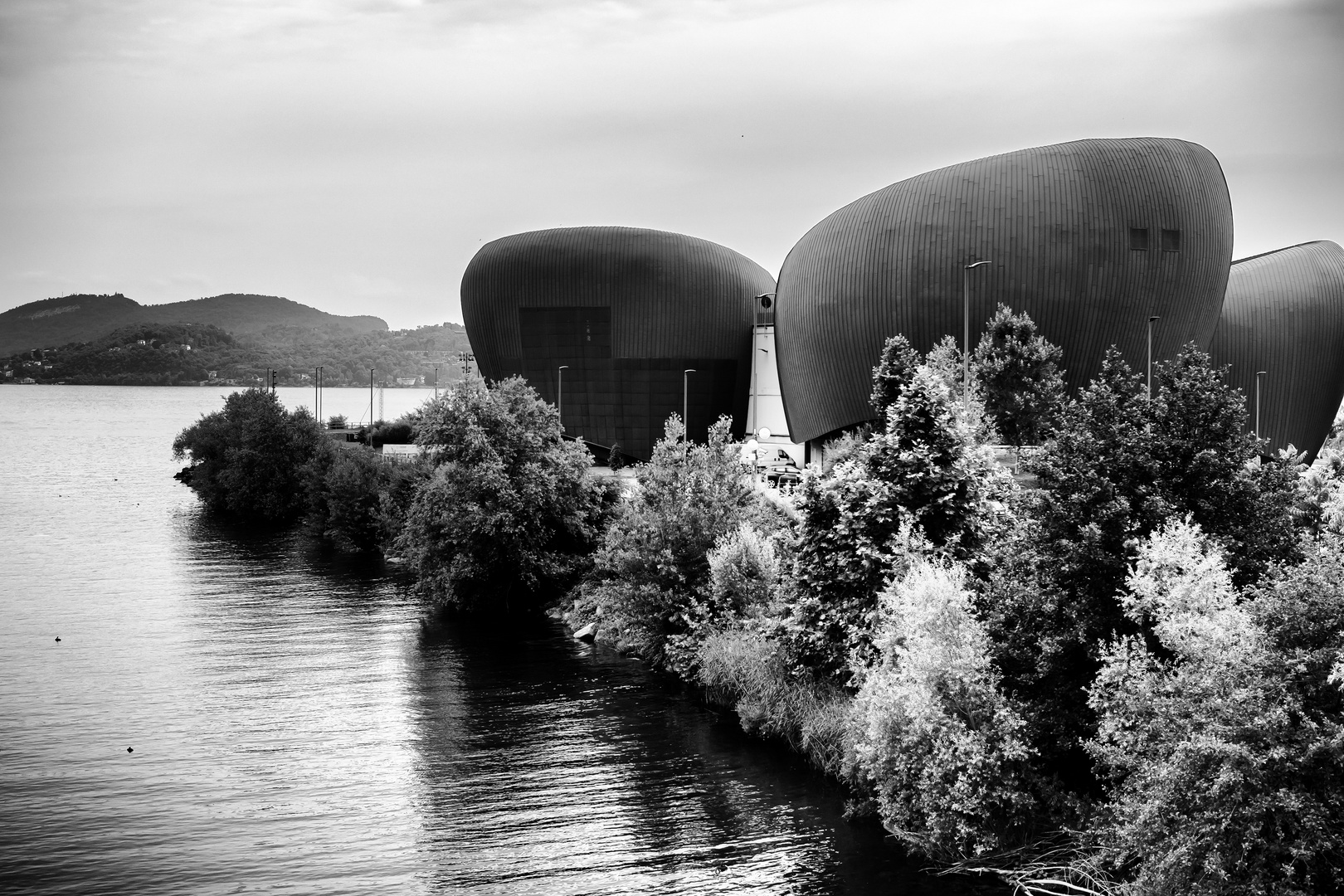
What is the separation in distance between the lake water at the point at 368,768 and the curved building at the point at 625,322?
35731 millimetres

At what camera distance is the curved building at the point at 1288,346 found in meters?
71.0

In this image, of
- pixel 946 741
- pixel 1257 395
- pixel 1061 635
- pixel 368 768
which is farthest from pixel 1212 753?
pixel 1257 395

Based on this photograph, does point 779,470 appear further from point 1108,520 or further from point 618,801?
point 1108,520

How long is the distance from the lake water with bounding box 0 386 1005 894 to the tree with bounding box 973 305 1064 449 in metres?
21.5

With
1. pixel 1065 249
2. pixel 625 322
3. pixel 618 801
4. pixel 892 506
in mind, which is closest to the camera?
pixel 618 801

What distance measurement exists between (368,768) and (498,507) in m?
20.1

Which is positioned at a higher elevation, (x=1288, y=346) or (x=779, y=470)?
(x=1288, y=346)

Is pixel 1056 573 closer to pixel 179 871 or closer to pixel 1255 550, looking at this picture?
pixel 1255 550

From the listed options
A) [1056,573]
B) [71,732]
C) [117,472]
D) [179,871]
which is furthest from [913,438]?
[117,472]

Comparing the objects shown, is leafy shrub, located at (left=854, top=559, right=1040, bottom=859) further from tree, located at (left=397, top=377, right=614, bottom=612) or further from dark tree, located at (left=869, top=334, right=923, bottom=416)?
tree, located at (left=397, top=377, right=614, bottom=612)

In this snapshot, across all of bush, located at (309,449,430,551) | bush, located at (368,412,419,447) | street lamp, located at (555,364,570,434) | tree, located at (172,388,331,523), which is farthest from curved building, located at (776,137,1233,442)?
bush, located at (368,412,419,447)

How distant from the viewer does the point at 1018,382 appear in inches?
2088

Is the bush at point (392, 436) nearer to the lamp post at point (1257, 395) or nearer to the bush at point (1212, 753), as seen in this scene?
the lamp post at point (1257, 395)

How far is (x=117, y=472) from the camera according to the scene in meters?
120
